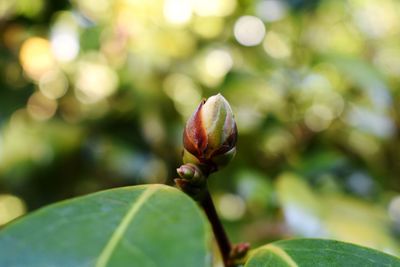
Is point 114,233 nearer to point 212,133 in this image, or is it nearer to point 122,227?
point 122,227

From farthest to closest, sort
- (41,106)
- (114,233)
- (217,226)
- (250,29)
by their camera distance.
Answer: (41,106) < (250,29) < (217,226) < (114,233)

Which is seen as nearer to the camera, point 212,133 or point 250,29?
point 212,133

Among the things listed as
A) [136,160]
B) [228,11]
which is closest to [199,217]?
[136,160]

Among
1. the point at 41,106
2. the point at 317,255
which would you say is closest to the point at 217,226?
the point at 317,255

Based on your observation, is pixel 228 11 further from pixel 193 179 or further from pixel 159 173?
pixel 193 179

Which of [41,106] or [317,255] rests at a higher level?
[317,255]

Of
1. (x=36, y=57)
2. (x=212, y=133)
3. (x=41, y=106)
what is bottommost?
(x=41, y=106)

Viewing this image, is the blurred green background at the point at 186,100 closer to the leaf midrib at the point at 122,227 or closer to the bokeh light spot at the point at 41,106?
the bokeh light spot at the point at 41,106

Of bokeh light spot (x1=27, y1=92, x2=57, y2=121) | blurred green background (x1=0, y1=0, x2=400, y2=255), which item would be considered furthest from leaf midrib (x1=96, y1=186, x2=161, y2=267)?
bokeh light spot (x1=27, y1=92, x2=57, y2=121)
